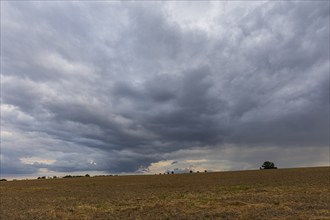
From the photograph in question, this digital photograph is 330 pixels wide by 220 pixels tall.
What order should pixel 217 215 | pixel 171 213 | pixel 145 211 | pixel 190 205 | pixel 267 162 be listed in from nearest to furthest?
pixel 217 215
pixel 171 213
pixel 145 211
pixel 190 205
pixel 267 162

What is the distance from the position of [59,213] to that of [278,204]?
17254 mm

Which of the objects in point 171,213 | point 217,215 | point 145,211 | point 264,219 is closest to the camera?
point 264,219

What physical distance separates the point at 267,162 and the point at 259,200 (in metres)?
130

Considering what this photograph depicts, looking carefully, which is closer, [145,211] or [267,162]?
[145,211]

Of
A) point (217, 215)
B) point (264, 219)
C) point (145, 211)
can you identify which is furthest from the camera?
point (145, 211)

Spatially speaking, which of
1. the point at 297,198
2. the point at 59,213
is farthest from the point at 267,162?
the point at 59,213

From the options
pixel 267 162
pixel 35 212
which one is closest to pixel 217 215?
pixel 35 212

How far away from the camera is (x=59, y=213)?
2839cm

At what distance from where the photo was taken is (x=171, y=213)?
86.0 ft

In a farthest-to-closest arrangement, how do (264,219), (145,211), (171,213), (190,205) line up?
(190,205) < (145,211) < (171,213) < (264,219)

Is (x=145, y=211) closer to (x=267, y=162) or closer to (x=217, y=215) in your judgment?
(x=217, y=215)

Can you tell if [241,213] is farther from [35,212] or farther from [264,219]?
[35,212]

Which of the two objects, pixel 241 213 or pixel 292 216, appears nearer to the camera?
pixel 292 216

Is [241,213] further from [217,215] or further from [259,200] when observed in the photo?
[259,200]
